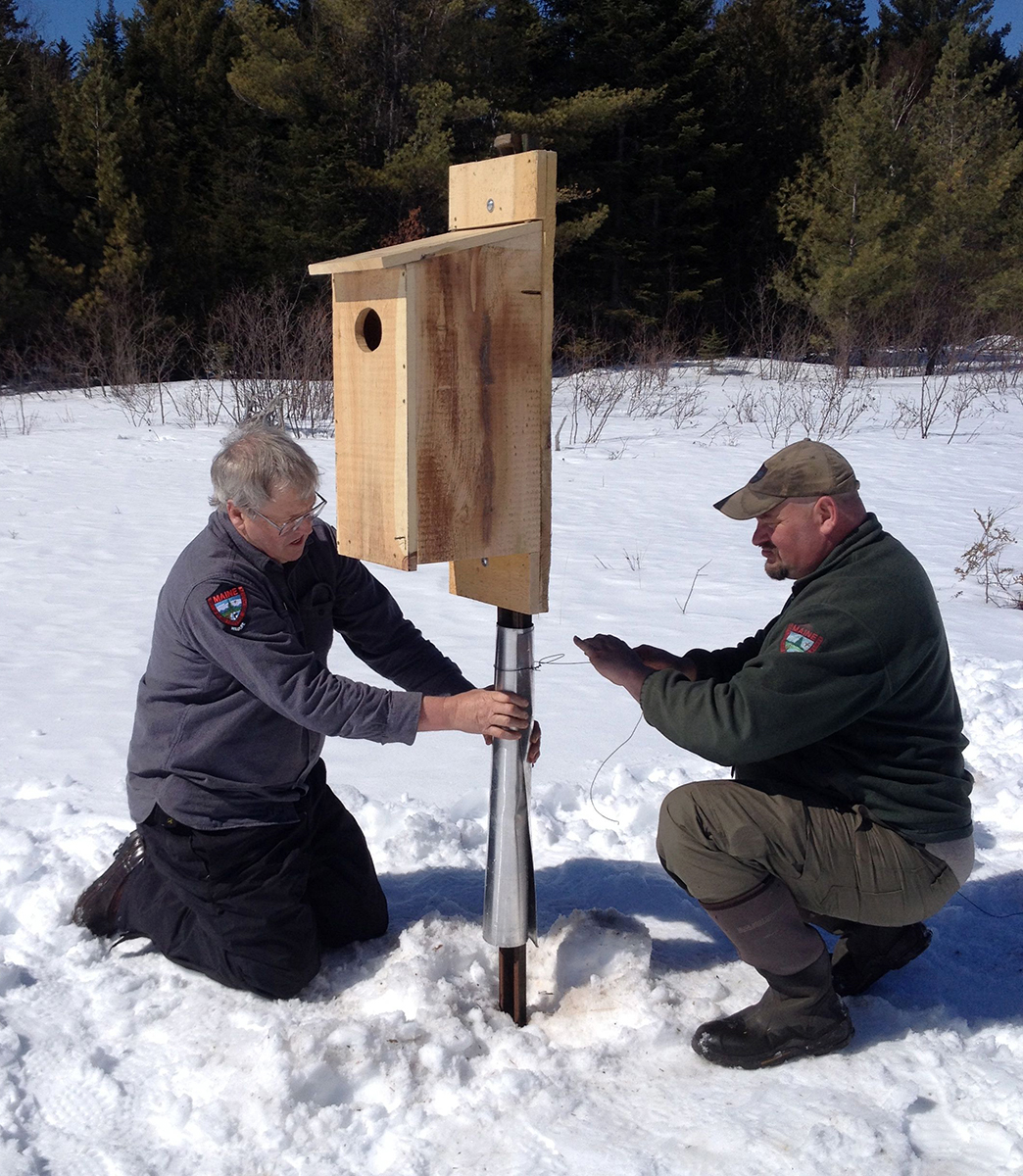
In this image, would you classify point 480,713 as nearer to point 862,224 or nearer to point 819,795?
point 819,795

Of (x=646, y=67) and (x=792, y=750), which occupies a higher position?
(x=646, y=67)

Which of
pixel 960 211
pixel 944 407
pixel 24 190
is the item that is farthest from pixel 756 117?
pixel 24 190

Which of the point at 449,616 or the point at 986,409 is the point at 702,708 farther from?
the point at 986,409

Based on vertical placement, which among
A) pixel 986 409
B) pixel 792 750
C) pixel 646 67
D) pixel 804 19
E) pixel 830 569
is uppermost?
pixel 804 19

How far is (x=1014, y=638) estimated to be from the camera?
4.98 m

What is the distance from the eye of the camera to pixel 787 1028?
2.29 m

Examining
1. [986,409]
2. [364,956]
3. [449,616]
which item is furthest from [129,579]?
[986,409]

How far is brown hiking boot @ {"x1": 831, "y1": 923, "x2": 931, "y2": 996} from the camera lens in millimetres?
2555

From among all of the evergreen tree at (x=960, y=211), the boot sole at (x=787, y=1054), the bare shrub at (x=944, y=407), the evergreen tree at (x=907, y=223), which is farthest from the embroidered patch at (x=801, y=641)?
the evergreen tree at (x=960, y=211)

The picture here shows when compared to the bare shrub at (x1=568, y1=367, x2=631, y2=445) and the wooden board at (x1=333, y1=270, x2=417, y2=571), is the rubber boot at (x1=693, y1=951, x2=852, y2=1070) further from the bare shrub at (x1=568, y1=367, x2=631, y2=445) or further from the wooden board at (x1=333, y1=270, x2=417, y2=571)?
the bare shrub at (x1=568, y1=367, x2=631, y2=445)

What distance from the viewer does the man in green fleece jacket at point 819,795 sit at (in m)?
2.18

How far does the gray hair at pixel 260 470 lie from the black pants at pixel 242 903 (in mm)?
816

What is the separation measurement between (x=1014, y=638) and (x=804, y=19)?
2855cm

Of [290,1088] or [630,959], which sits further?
[630,959]
